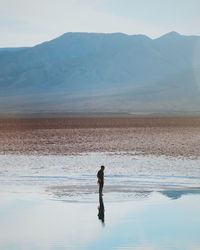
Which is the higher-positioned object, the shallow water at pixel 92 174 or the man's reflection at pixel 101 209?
the shallow water at pixel 92 174

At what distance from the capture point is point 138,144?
46.4 meters

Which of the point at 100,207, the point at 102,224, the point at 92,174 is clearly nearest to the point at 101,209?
the point at 100,207

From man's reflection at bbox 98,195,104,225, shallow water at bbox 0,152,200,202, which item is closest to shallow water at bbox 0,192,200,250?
man's reflection at bbox 98,195,104,225

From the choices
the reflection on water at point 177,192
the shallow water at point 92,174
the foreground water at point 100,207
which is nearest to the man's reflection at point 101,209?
the foreground water at point 100,207

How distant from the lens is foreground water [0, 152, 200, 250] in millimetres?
13852

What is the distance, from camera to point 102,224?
1558cm

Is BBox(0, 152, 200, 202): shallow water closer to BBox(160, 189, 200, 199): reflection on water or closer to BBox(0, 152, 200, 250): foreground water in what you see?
BBox(0, 152, 200, 250): foreground water

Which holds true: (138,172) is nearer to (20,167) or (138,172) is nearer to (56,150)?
(20,167)

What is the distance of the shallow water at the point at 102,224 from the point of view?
13.5m

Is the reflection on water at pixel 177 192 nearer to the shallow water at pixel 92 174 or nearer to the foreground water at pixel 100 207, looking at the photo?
the foreground water at pixel 100 207

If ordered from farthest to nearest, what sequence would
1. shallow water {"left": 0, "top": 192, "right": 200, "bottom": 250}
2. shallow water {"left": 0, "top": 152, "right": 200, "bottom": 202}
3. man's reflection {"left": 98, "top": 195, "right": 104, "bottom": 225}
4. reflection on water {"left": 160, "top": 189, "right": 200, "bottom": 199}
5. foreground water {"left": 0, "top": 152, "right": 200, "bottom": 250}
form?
shallow water {"left": 0, "top": 152, "right": 200, "bottom": 202} → reflection on water {"left": 160, "top": 189, "right": 200, "bottom": 199} → man's reflection {"left": 98, "top": 195, "right": 104, "bottom": 225} → foreground water {"left": 0, "top": 152, "right": 200, "bottom": 250} → shallow water {"left": 0, "top": 192, "right": 200, "bottom": 250}

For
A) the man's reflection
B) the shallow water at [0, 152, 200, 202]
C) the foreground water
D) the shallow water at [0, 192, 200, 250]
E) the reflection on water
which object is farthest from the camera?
the shallow water at [0, 152, 200, 202]

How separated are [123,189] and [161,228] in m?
7.39

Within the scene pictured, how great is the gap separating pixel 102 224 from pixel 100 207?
2751 millimetres
